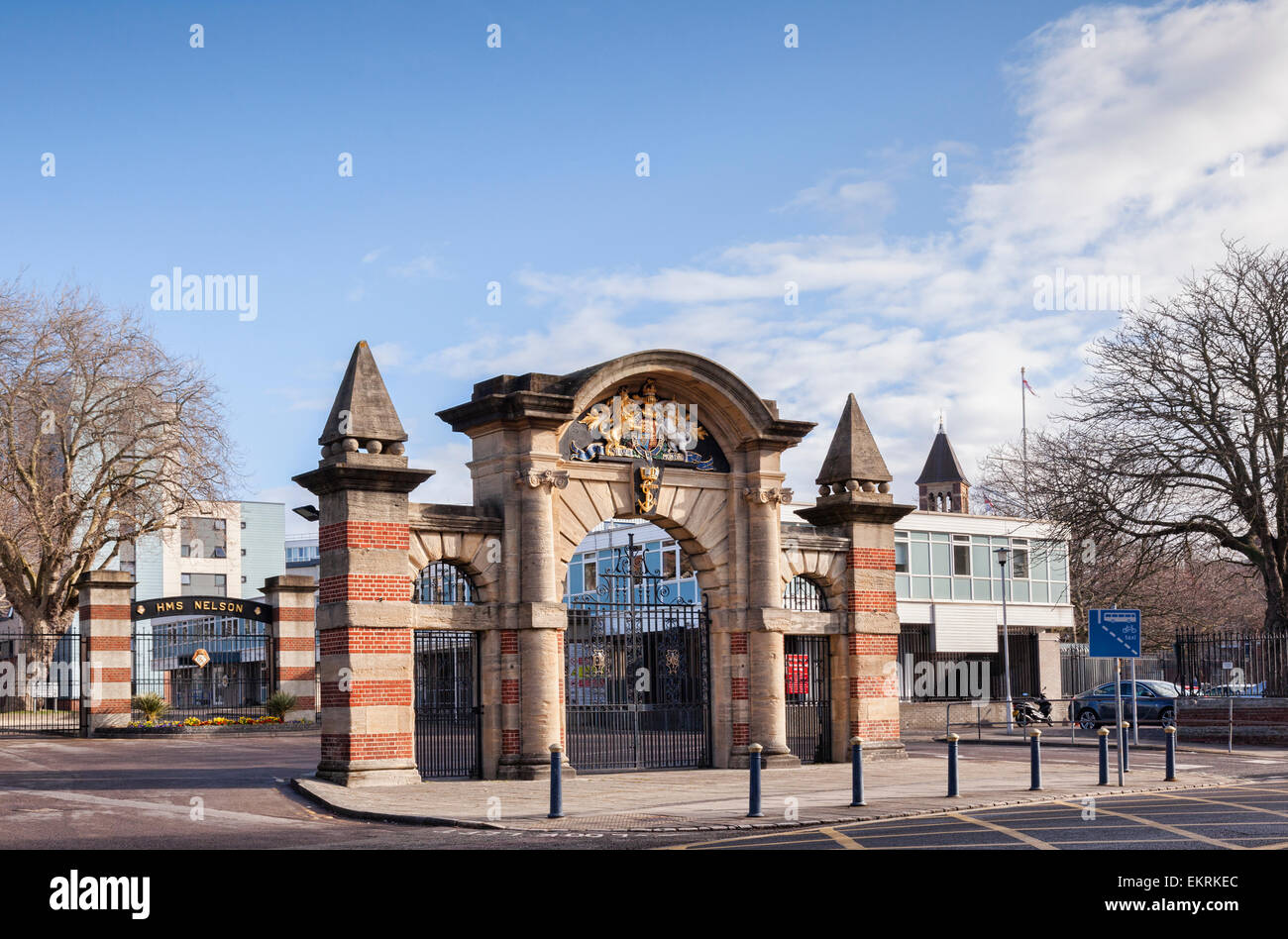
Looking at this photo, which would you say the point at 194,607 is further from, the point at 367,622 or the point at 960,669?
the point at 960,669

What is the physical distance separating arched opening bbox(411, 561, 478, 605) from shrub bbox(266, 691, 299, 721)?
15.9 m

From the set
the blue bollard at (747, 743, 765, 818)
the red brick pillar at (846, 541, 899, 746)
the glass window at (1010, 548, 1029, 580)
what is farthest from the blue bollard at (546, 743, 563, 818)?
the glass window at (1010, 548, 1029, 580)

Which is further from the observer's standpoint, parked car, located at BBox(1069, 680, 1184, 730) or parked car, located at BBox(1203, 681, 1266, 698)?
parked car, located at BBox(1069, 680, 1184, 730)

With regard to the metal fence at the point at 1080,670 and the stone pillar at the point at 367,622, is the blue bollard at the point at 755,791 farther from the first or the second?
the metal fence at the point at 1080,670

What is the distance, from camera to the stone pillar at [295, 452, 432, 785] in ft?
61.9

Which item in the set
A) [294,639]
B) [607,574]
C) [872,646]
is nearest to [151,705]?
[294,639]

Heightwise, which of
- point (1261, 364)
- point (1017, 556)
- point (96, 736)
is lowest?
point (96, 736)

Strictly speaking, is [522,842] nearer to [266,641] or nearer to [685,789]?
[685,789]

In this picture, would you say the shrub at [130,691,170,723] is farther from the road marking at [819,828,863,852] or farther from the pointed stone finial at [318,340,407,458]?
the road marking at [819,828,863,852]

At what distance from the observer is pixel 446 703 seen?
20812 mm

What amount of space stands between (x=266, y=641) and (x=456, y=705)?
18.2 metres

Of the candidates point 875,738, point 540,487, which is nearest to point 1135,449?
point 875,738
